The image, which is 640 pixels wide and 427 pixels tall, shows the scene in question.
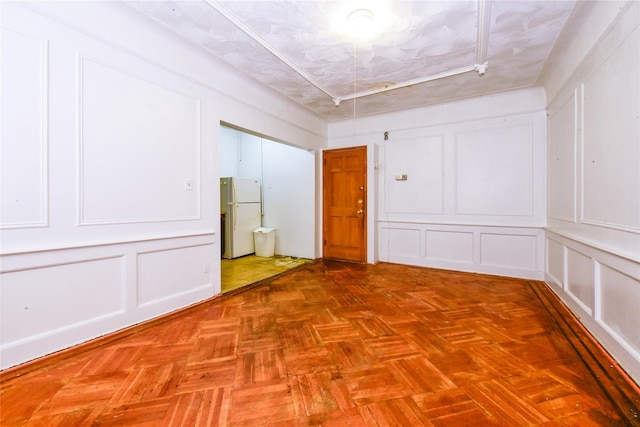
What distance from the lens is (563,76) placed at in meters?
2.82

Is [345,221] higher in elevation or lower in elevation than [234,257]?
higher

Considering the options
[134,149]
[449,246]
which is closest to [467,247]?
[449,246]

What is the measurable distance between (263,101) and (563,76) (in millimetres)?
3425

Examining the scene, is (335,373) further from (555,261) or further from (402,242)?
(402,242)

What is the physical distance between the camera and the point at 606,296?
6.48 ft

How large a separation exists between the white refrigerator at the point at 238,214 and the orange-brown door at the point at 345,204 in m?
1.46

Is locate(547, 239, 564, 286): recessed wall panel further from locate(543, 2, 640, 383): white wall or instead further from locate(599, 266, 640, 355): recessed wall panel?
locate(599, 266, 640, 355): recessed wall panel

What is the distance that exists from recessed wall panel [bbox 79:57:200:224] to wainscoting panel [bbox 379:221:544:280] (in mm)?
3261

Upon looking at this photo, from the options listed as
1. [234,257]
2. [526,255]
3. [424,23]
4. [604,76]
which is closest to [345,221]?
[234,257]

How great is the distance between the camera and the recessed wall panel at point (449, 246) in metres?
4.05

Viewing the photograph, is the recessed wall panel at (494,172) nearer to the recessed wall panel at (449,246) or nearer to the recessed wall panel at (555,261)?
the recessed wall panel at (449,246)

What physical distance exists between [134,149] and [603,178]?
12.5 feet

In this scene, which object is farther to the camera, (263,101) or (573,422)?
(263,101)

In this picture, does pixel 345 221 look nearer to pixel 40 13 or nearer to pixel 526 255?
pixel 526 255
